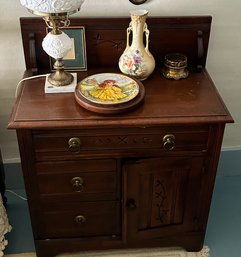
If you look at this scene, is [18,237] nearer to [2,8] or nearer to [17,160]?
[17,160]

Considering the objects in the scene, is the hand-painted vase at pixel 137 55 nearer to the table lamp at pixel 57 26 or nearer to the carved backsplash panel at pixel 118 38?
the carved backsplash panel at pixel 118 38

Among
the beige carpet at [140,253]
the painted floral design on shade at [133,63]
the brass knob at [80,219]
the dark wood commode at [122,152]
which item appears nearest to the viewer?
the dark wood commode at [122,152]

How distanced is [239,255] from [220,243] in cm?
9

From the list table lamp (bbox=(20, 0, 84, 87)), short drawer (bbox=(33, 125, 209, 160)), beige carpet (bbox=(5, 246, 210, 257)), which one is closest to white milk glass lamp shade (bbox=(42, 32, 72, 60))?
table lamp (bbox=(20, 0, 84, 87))

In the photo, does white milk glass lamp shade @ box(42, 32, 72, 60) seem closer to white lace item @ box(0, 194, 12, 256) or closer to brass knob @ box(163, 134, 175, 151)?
brass knob @ box(163, 134, 175, 151)

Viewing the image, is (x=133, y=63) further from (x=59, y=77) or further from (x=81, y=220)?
(x=81, y=220)

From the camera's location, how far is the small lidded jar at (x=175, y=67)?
53.7 inches

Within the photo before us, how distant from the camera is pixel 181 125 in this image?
1226 mm

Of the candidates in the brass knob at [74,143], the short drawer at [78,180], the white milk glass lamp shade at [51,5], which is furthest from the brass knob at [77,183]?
the white milk glass lamp shade at [51,5]

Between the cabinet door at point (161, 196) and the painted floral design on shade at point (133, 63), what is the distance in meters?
0.30

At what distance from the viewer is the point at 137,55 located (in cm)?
133

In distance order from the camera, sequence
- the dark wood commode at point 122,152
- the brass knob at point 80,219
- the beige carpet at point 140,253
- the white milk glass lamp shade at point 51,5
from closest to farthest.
→ the white milk glass lamp shade at point 51,5 < the dark wood commode at point 122,152 < the brass knob at point 80,219 < the beige carpet at point 140,253

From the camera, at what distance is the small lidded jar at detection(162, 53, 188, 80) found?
1.37 meters

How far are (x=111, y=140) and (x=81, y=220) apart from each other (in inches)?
14.7
